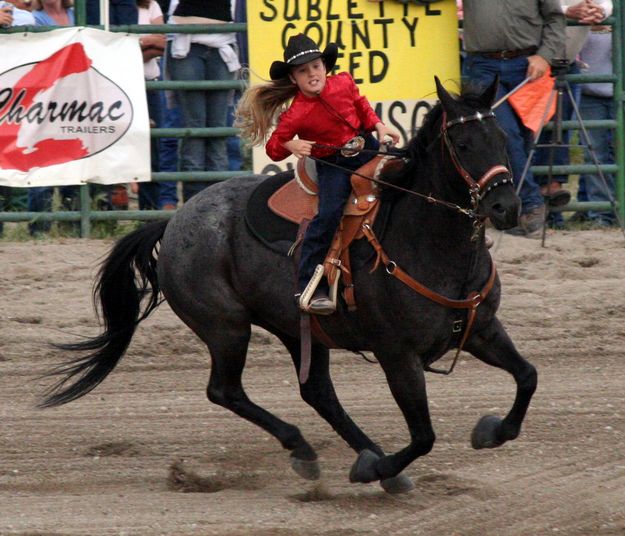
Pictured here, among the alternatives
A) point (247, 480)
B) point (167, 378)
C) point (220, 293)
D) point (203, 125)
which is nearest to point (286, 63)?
point (220, 293)

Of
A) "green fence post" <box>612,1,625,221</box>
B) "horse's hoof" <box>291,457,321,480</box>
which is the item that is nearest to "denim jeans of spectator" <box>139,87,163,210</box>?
"green fence post" <box>612,1,625,221</box>

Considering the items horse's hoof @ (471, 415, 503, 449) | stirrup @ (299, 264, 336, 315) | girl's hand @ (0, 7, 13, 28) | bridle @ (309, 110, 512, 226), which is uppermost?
girl's hand @ (0, 7, 13, 28)

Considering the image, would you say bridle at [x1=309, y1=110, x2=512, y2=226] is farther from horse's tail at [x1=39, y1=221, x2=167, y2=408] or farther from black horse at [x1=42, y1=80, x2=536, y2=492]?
horse's tail at [x1=39, y1=221, x2=167, y2=408]

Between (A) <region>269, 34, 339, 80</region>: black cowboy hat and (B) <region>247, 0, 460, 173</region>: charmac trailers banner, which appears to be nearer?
(A) <region>269, 34, 339, 80</region>: black cowboy hat

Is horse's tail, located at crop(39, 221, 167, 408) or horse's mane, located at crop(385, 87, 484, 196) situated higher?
horse's mane, located at crop(385, 87, 484, 196)

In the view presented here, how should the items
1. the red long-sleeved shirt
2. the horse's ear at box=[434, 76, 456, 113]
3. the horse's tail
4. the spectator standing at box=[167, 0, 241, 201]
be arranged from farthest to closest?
the spectator standing at box=[167, 0, 241, 201] → the horse's tail → the red long-sleeved shirt → the horse's ear at box=[434, 76, 456, 113]

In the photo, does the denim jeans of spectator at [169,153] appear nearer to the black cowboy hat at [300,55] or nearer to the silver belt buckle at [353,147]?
the black cowboy hat at [300,55]

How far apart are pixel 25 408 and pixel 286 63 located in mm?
2675

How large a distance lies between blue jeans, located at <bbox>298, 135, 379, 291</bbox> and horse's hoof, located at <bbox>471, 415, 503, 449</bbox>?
972 millimetres

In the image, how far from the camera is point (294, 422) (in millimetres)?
7125

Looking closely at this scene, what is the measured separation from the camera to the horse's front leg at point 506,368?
19.4 feet

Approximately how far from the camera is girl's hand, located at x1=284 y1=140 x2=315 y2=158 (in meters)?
5.98

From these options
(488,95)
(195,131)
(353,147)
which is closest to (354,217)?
(353,147)

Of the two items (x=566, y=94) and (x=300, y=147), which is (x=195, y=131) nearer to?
(x=566, y=94)
